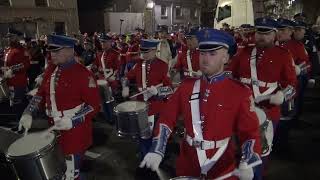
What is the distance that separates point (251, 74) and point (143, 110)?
5.40ft

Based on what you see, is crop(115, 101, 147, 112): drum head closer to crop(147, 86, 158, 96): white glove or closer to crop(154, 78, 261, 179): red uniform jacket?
crop(147, 86, 158, 96): white glove

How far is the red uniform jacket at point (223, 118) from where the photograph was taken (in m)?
2.90

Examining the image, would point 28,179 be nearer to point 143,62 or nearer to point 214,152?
point 214,152

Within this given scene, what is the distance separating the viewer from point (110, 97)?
8.52 metres

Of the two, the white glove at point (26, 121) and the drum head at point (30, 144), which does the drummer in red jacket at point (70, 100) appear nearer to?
the white glove at point (26, 121)

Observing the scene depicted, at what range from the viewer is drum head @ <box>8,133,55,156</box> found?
3.72 meters

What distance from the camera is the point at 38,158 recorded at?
367 centimetres

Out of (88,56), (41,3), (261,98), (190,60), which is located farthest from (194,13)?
(261,98)

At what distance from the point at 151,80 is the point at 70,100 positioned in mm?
2080

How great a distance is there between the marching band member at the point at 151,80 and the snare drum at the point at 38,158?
87.4 inches

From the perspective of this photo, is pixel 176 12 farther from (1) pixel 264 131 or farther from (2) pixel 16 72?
(1) pixel 264 131

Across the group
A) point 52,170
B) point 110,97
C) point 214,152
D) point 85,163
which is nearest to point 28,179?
point 52,170

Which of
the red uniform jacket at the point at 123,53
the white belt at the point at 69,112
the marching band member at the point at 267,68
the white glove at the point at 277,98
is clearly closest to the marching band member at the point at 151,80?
the marching band member at the point at 267,68

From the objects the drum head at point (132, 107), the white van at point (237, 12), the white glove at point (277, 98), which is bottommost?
the drum head at point (132, 107)
